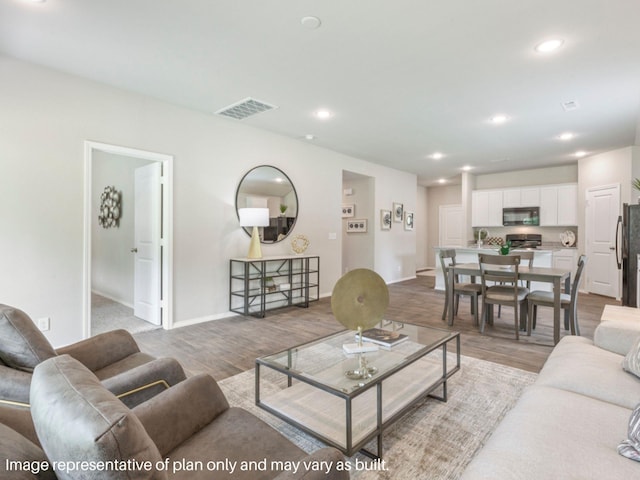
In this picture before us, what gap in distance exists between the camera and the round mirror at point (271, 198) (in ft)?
16.0

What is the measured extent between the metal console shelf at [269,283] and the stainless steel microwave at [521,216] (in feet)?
16.7

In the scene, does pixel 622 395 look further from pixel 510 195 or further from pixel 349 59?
pixel 510 195

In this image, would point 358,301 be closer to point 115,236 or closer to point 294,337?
point 294,337

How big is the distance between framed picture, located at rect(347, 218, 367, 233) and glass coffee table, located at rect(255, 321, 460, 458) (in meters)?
5.14

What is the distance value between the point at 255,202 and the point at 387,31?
3011mm

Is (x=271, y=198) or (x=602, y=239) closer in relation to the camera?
(x=271, y=198)

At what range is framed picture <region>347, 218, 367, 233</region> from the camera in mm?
7582

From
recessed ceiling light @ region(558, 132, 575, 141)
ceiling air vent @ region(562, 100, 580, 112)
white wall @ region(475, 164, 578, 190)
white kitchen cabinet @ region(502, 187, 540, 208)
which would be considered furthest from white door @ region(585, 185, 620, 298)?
ceiling air vent @ region(562, 100, 580, 112)

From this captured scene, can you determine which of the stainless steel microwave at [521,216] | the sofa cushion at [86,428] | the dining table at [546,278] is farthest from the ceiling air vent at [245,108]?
the stainless steel microwave at [521,216]

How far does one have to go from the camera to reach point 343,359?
2137mm

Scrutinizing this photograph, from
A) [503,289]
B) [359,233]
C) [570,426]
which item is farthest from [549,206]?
[570,426]

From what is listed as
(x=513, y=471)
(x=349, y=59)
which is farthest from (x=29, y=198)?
(x=513, y=471)

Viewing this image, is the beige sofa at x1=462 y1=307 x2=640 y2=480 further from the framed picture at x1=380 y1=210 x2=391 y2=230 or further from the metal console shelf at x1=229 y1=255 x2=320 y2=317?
the framed picture at x1=380 y1=210 x2=391 y2=230

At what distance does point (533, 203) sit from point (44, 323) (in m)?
8.93
